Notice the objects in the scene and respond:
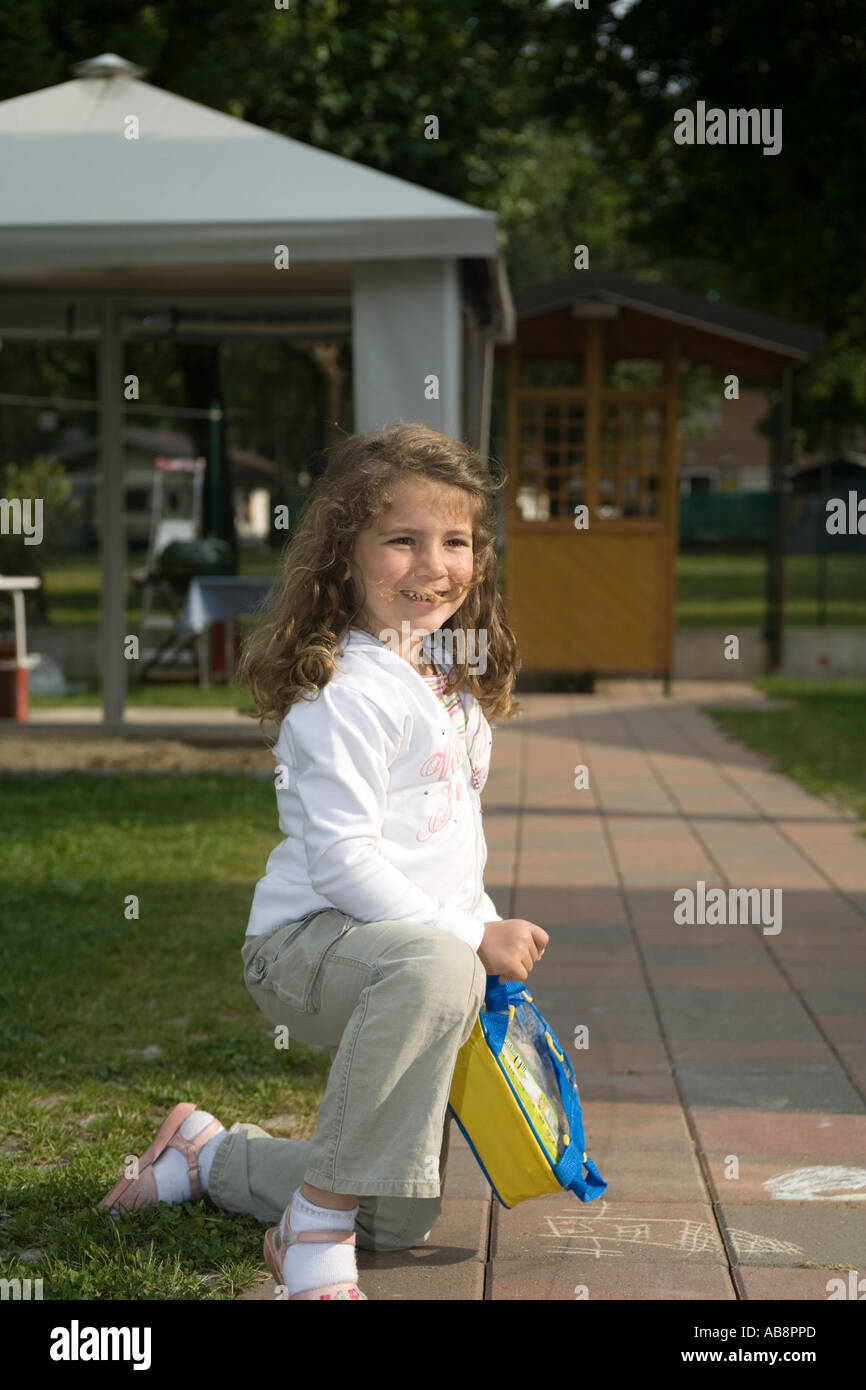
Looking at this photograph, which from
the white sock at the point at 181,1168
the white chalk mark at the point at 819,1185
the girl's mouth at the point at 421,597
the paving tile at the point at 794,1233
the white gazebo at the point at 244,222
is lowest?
the white chalk mark at the point at 819,1185

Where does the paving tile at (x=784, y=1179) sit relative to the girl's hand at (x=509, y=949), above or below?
below

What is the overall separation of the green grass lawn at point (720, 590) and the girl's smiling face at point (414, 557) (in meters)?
0.87

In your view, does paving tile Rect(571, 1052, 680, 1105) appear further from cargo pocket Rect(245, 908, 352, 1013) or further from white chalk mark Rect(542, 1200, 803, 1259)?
cargo pocket Rect(245, 908, 352, 1013)

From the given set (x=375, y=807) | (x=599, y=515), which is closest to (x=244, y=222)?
(x=375, y=807)

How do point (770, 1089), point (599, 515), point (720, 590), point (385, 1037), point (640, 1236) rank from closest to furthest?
point (385, 1037) → point (640, 1236) → point (770, 1089) → point (599, 515) → point (720, 590)

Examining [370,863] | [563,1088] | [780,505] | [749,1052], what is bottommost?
[749,1052]

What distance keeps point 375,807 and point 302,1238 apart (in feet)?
2.36

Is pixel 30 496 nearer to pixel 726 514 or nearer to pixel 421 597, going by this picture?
pixel 421 597

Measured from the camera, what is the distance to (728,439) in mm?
69938

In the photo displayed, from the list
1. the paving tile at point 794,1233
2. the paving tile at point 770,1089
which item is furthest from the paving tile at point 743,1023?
the paving tile at point 794,1233

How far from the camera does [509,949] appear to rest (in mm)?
2756

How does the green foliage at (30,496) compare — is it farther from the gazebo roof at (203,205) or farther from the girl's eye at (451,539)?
the girl's eye at (451,539)

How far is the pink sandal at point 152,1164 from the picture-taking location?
3.05 m
